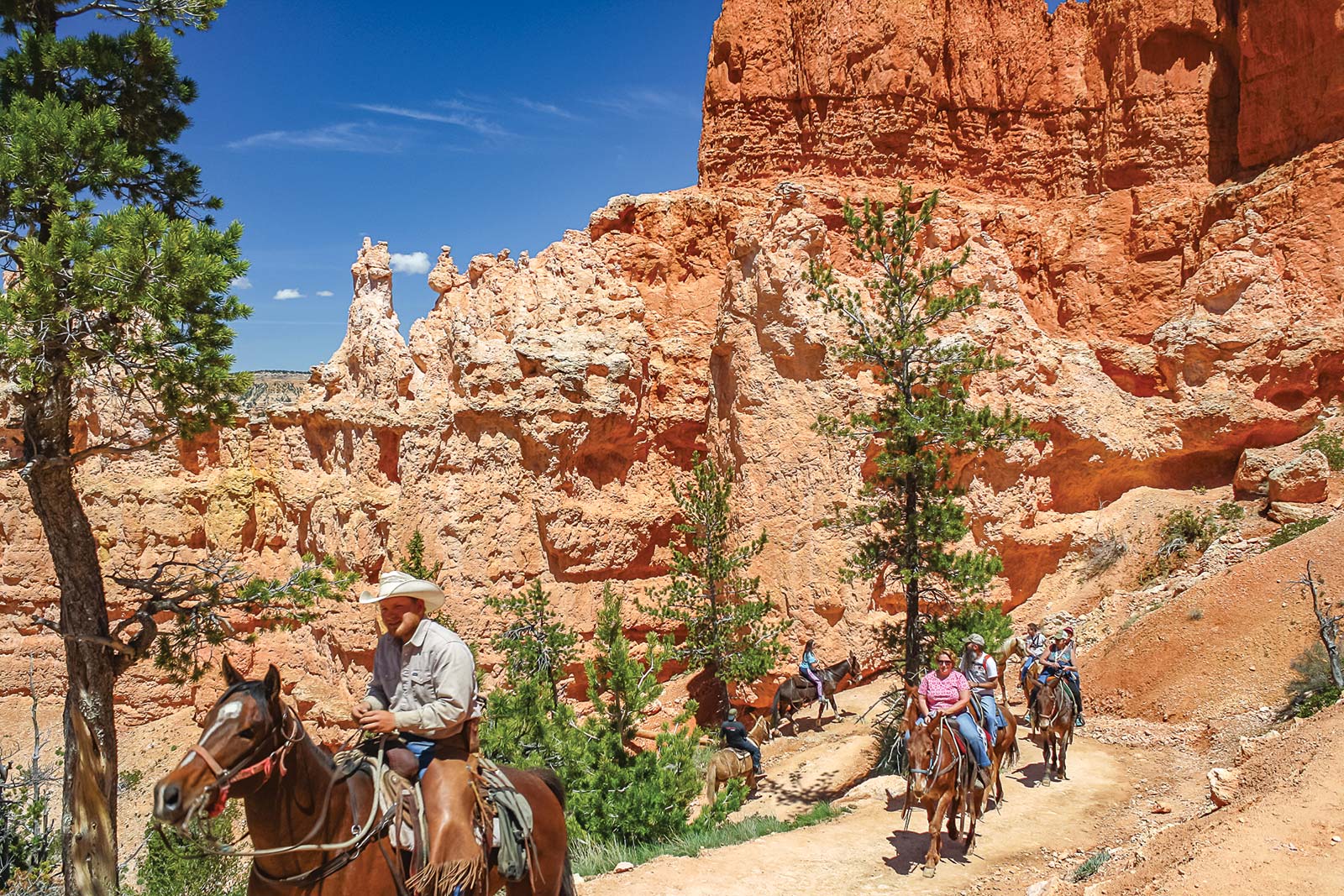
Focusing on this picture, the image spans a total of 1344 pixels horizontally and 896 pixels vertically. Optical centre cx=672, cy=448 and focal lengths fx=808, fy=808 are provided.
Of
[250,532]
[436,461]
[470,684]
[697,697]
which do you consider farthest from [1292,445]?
[250,532]

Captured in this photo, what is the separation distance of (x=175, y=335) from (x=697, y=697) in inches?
A: 572

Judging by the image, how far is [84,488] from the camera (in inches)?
848

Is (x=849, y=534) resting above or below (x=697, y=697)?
above

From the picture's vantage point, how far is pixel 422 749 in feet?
16.4

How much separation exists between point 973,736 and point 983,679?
1404mm

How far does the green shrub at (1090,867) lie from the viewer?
7793 mm

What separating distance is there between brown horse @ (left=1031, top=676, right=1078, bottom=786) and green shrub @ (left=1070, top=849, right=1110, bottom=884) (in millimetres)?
3165

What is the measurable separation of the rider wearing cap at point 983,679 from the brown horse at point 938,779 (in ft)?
3.70

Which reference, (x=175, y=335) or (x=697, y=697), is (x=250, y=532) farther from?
(x=175, y=335)

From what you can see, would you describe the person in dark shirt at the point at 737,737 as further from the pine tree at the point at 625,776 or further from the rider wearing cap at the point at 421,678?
the rider wearing cap at the point at 421,678

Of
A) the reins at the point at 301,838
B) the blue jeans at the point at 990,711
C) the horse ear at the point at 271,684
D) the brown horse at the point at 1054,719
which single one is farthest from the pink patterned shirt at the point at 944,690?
the horse ear at the point at 271,684

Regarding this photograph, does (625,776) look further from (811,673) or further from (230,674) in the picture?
(230,674)

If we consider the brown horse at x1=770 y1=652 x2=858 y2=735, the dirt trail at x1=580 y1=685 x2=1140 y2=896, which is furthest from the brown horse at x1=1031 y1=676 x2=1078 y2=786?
the brown horse at x1=770 y1=652 x2=858 y2=735

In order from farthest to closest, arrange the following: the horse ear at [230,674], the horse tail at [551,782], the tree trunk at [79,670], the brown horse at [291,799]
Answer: the tree trunk at [79,670], the horse tail at [551,782], the horse ear at [230,674], the brown horse at [291,799]
